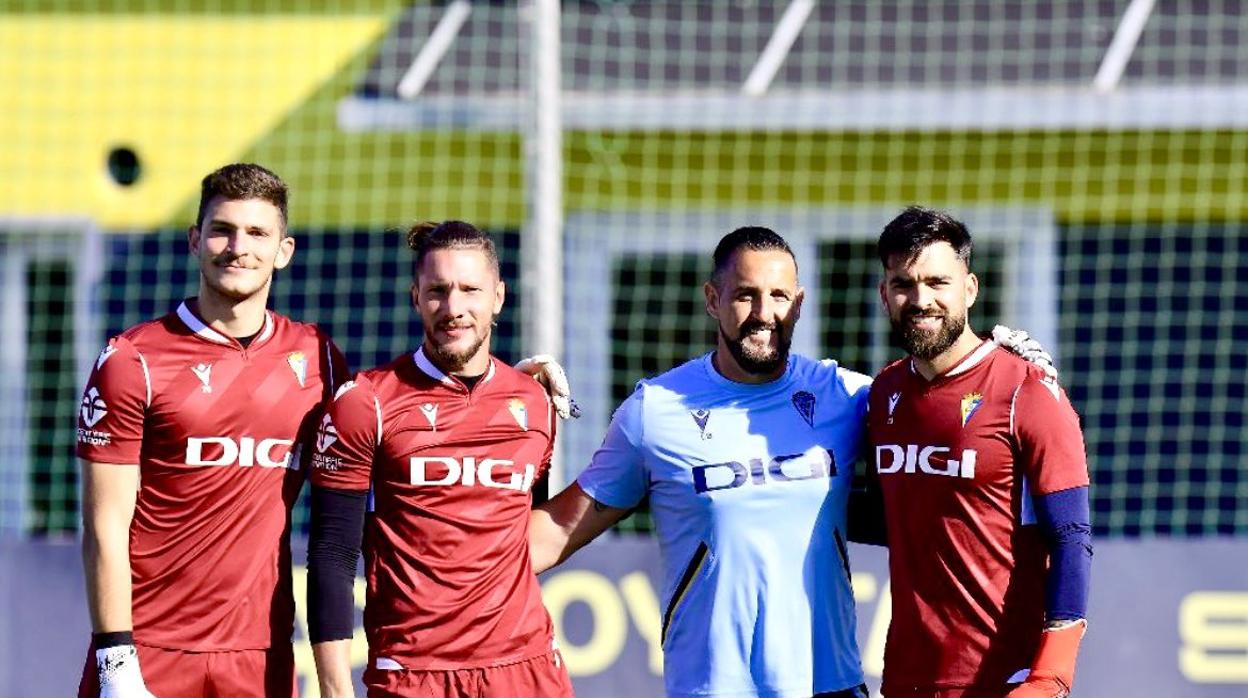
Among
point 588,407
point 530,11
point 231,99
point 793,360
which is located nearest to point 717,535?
point 793,360

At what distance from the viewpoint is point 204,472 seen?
180 inches

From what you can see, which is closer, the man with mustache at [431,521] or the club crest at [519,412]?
the man with mustache at [431,521]

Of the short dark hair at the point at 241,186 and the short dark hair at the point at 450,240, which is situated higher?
the short dark hair at the point at 241,186

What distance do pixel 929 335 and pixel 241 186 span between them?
168 cm

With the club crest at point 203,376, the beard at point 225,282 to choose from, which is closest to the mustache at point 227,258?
the beard at point 225,282

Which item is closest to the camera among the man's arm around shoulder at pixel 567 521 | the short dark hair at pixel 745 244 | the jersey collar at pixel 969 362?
the jersey collar at pixel 969 362

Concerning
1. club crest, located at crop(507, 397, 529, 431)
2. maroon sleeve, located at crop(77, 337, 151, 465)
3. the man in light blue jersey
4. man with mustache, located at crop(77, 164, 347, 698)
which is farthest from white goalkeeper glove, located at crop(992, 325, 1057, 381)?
maroon sleeve, located at crop(77, 337, 151, 465)

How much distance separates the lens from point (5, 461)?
9062 millimetres

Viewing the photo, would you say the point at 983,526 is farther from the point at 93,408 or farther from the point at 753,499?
the point at 93,408

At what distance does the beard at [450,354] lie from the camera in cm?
455

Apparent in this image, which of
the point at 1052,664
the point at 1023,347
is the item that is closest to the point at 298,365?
the point at 1023,347

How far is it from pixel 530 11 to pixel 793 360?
273cm

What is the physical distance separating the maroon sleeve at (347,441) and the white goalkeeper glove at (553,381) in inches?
20.1

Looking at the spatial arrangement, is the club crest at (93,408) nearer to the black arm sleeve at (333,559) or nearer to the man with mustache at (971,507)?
the black arm sleeve at (333,559)
